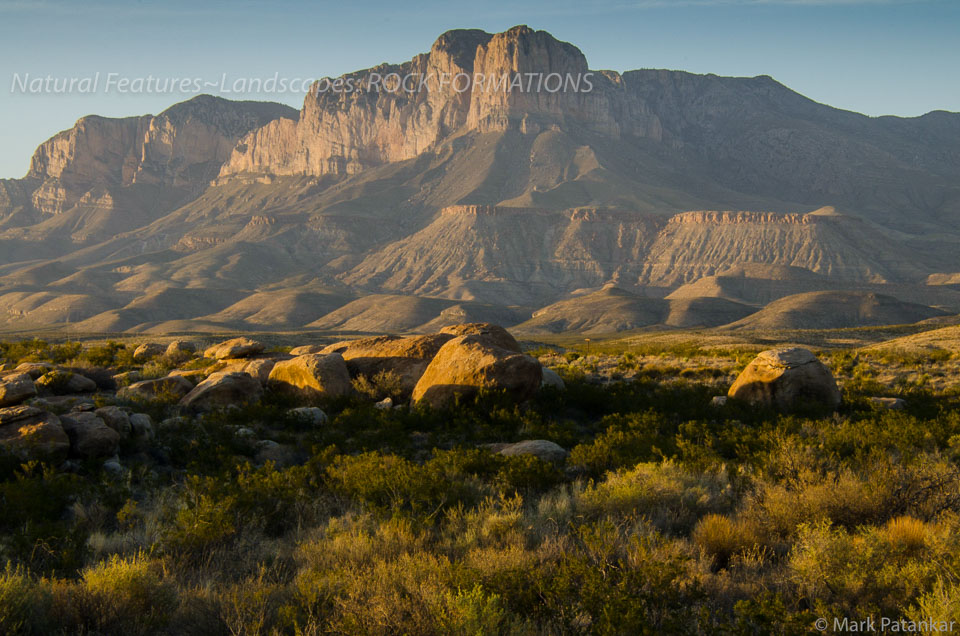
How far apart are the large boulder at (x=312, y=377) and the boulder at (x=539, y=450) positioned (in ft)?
21.2

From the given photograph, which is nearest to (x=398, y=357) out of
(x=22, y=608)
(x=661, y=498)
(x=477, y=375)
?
(x=477, y=375)

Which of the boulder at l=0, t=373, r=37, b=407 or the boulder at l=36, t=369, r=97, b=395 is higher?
the boulder at l=0, t=373, r=37, b=407

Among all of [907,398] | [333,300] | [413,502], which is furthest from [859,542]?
[333,300]

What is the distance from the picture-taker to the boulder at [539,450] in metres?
10.7

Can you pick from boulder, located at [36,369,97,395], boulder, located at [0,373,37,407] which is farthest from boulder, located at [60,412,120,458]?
boulder, located at [36,369,97,395]

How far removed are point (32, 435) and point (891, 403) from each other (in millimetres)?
17080

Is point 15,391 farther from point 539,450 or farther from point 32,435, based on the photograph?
point 539,450

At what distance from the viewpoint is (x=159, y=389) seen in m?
16.1

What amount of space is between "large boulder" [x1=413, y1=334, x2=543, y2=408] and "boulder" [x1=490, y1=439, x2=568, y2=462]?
3204 mm

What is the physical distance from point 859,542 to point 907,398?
1118 centimetres

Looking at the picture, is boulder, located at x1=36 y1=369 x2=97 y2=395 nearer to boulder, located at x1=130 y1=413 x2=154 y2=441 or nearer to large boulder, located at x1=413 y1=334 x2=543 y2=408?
boulder, located at x1=130 y1=413 x2=154 y2=441

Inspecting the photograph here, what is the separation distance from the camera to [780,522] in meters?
7.20

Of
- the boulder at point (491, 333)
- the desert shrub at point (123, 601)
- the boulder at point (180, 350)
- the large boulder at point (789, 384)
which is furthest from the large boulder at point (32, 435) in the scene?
the large boulder at point (789, 384)

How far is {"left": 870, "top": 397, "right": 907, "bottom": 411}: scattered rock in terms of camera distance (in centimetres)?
1404
